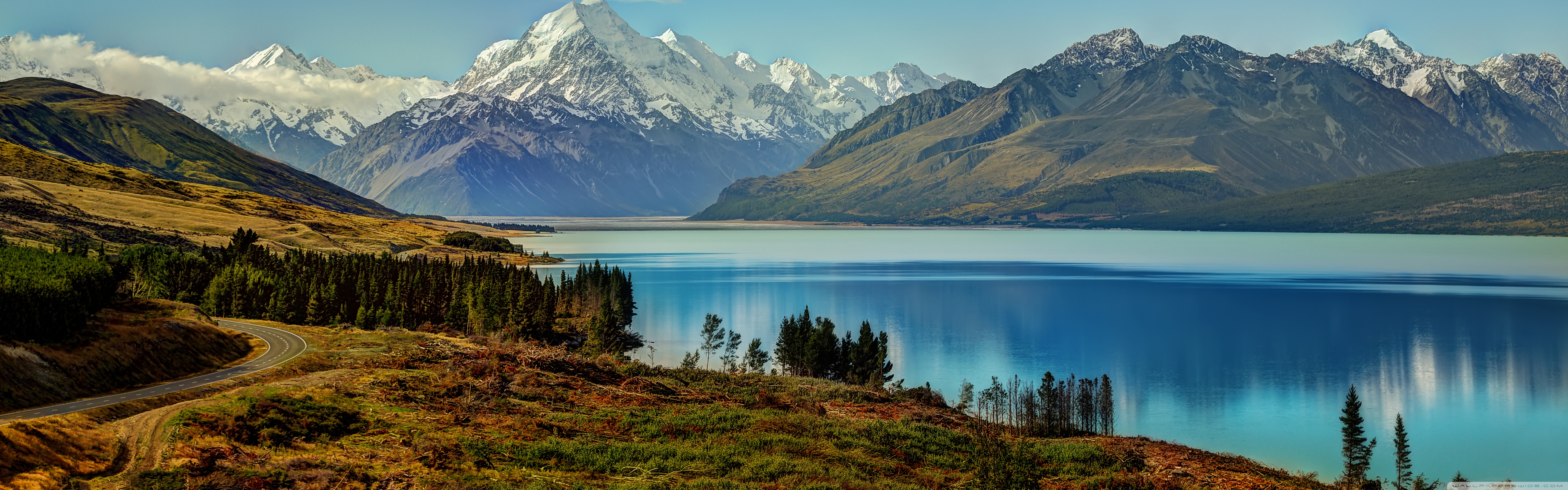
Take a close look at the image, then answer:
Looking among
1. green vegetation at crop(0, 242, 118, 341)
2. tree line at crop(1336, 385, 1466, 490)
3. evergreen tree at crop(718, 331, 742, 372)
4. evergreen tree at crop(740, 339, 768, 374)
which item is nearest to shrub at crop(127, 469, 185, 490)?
green vegetation at crop(0, 242, 118, 341)

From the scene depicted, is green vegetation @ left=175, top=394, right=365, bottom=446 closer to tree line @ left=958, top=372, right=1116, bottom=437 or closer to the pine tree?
tree line @ left=958, top=372, right=1116, bottom=437

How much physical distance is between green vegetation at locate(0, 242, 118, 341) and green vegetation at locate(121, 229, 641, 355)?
26629mm

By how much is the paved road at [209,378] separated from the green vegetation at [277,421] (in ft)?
17.7

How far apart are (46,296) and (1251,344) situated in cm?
10034

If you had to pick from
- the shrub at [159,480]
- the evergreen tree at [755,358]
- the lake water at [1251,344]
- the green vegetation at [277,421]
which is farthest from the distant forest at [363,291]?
the shrub at [159,480]

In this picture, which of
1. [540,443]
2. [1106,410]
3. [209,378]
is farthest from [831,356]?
[540,443]

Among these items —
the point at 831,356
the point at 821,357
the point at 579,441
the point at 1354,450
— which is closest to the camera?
the point at 579,441

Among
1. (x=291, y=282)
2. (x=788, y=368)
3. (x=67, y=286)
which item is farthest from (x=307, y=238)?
(x=67, y=286)

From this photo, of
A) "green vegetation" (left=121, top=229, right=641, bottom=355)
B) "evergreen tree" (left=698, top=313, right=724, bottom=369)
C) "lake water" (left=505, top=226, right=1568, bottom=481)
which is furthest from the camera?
"evergreen tree" (left=698, top=313, right=724, bottom=369)

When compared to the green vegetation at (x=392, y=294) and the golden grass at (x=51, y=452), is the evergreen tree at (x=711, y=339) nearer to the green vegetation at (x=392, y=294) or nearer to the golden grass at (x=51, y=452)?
the green vegetation at (x=392, y=294)

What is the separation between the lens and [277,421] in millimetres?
26375

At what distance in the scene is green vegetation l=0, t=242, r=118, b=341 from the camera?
115 ft

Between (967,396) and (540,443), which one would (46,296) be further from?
(967,396)

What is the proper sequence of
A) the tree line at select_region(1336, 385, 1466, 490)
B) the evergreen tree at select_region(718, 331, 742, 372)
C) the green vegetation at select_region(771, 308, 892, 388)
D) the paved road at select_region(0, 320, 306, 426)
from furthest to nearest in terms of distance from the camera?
the evergreen tree at select_region(718, 331, 742, 372) → the green vegetation at select_region(771, 308, 892, 388) → the tree line at select_region(1336, 385, 1466, 490) → the paved road at select_region(0, 320, 306, 426)
